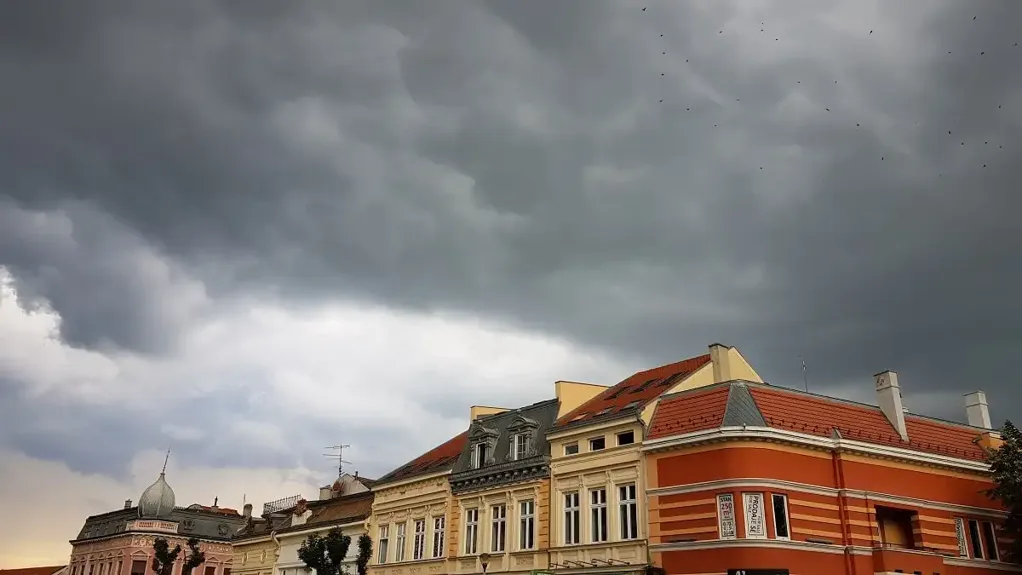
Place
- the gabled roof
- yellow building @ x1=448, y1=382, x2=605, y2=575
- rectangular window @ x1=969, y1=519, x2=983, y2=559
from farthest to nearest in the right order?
1. yellow building @ x1=448, y1=382, x2=605, y2=575
2. rectangular window @ x1=969, y1=519, x2=983, y2=559
3. the gabled roof

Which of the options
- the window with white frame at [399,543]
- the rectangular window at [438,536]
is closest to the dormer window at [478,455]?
the rectangular window at [438,536]

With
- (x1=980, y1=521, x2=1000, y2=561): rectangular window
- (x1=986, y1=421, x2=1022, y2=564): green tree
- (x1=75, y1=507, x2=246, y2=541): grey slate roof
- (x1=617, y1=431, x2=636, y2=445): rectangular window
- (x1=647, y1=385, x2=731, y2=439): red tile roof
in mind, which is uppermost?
(x1=75, y1=507, x2=246, y2=541): grey slate roof

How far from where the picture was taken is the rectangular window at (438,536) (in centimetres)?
5141

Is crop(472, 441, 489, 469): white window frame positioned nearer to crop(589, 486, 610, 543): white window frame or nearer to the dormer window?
the dormer window

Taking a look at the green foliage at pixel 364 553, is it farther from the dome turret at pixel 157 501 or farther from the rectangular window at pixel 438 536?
the dome turret at pixel 157 501

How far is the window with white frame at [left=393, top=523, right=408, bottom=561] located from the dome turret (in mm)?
52176

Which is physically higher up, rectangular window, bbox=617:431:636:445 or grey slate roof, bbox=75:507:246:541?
grey slate roof, bbox=75:507:246:541

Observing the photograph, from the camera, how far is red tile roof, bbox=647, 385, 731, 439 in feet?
130

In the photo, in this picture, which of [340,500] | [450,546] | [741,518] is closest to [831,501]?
[741,518]

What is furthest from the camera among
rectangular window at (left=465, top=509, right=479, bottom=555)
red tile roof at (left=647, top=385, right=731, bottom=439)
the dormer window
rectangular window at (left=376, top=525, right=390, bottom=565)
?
rectangular window at (left=376, top=525, right=390, bottom=565)

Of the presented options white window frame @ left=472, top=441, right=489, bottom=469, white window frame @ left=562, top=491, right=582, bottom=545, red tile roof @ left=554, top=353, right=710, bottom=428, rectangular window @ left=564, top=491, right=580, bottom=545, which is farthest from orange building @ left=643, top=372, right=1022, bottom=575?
white window frame @ left=472, top=441, right=489, bottom=469

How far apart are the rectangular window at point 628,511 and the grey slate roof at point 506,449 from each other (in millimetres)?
5442

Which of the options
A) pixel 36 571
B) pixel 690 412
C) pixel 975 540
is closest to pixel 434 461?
pixel 690 412

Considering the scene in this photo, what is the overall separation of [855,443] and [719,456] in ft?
22.9
